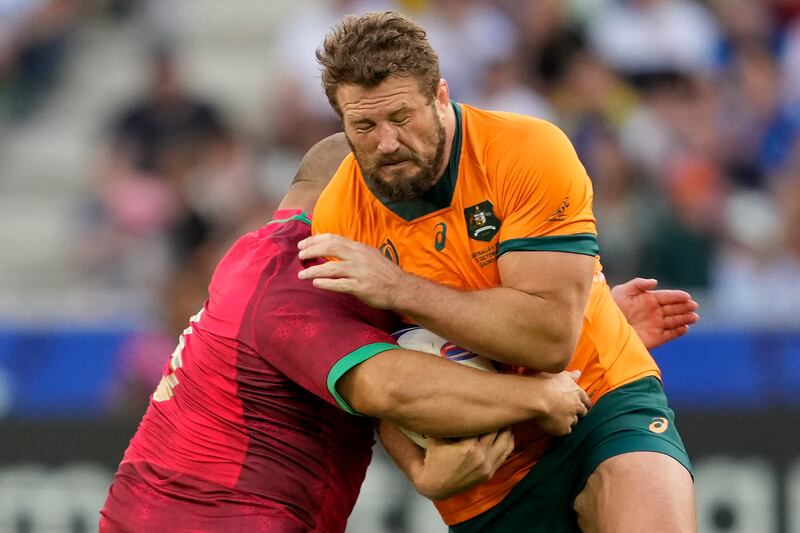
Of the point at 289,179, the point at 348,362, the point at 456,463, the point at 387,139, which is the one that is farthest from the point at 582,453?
the point at 289,179

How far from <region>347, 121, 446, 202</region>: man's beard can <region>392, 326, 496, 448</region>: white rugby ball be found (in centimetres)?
50

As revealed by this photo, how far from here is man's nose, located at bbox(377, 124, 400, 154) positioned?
4387 millimetres

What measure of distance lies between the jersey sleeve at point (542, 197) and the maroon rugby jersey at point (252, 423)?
600mm

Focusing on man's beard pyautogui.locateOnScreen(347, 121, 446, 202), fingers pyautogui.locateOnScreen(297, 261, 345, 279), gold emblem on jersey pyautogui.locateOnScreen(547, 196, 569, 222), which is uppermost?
man's beard pyautogui.locateOnScreen(347, 121, 446, 202)

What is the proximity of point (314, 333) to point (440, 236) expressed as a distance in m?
0.55

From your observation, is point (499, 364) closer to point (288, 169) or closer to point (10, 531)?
point (10, 531)

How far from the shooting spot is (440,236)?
4656 mm

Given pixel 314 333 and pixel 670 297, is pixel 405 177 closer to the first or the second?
pixel 314 333

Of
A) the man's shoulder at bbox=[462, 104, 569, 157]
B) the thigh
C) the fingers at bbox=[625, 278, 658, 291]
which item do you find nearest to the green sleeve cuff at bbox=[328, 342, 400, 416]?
the man's shoulder at bbox=[462, 104, 569, 157]

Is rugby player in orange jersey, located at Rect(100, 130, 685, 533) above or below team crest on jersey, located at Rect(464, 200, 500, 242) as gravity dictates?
below

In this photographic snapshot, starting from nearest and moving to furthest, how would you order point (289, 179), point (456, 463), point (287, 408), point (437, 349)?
point (456, 463), point (437, 349), point (287, 408), point (289, 179)

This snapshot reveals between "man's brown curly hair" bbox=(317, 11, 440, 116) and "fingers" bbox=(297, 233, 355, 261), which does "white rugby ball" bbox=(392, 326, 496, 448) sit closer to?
"fingers" bbox=(297, 233, 355, 261)

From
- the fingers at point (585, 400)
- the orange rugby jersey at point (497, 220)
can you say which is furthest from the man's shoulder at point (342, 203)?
the fingers at point (585, 400)

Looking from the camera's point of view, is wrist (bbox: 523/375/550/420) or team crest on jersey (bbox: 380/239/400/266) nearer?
wrist (bbox: 523/375/550/420)
